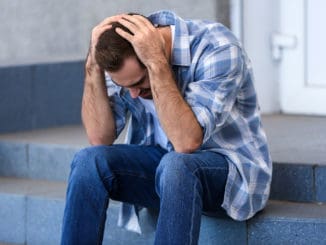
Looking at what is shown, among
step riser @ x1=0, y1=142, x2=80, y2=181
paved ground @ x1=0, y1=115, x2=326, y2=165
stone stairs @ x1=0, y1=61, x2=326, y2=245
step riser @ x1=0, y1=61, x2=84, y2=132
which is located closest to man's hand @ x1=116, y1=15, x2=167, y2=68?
stone stairs @ x1=0, y1=61, x2=326, y2=245

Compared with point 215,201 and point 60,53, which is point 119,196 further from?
point 60,53

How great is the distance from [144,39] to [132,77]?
0.15 m

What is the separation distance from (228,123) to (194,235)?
1.63 feet

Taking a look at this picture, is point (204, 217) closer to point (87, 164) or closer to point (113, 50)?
point (87, 164)

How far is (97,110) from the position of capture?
407 cm

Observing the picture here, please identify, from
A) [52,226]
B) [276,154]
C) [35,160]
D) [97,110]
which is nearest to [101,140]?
[97,110]

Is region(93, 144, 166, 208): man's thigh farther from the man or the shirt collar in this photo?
the shirt collar

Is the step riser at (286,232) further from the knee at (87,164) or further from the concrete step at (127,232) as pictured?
the knee at (87,164)

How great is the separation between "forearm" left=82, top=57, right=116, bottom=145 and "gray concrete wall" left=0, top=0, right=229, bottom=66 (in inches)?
71.2

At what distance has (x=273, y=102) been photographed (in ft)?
18.6

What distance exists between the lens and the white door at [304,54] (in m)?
5.49

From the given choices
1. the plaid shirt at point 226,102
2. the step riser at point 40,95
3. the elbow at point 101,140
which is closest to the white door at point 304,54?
the step riser at point 40,95

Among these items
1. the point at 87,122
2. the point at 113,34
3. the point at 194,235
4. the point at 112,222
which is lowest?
the point at 112,222

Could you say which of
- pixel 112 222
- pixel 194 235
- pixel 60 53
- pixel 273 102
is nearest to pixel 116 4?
pixel 60 53
